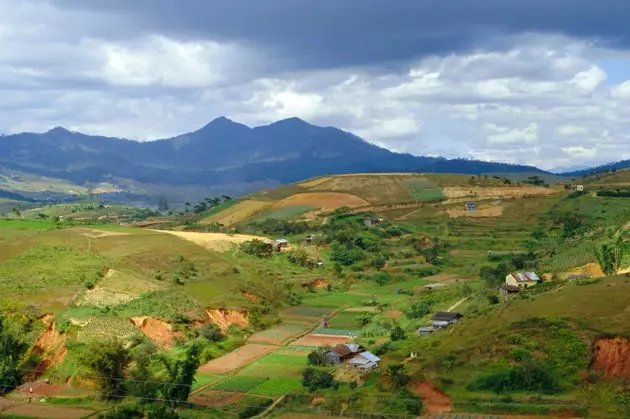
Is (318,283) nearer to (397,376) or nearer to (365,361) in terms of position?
(365,361)

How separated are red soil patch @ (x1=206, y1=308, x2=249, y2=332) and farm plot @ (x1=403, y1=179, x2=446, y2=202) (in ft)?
269

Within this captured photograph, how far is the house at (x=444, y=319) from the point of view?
61959 mm

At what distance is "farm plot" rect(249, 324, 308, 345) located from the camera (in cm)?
6700

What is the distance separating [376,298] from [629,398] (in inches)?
1756

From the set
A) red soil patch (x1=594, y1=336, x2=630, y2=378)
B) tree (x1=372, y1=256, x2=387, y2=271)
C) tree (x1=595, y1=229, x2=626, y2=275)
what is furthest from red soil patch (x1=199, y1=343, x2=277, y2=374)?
tree (x1=372, y1=256, x2=387, y2=271)

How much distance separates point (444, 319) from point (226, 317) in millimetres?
21674

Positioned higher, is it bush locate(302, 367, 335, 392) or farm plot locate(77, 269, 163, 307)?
farm plot locate(77, 269, 163, 307)

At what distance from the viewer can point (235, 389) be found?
52.0 m

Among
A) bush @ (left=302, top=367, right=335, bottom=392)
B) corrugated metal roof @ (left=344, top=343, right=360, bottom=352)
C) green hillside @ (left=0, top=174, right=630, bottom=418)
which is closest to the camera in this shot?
green hillside @ (left=0, top=174, right=630, bottom=418)

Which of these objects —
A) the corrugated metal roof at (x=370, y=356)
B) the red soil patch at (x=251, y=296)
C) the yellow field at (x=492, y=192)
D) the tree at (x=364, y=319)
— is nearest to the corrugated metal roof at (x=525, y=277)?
the tree at (x=364, y=319)

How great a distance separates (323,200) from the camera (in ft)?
504

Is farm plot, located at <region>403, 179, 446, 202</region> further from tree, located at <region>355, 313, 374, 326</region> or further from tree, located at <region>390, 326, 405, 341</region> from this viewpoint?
tree, located at <region>390, 326, 405, 341</region>

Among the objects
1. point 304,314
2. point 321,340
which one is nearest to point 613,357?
point 321,340

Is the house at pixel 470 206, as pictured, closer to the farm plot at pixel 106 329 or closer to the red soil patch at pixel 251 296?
the red soil patch at pixel 251 296
